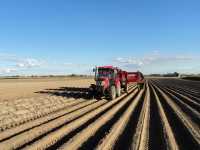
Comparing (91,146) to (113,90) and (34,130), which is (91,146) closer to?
(34,130)

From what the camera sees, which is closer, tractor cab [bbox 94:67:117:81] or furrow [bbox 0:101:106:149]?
furrow [bbox 0:101:106:149]

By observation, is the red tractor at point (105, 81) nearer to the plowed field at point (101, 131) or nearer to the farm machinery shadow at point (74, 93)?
the farm machinery shadow at point (74, 93)

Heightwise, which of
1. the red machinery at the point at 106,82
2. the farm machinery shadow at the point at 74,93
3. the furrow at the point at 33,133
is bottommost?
the furrow at the point at 33,133

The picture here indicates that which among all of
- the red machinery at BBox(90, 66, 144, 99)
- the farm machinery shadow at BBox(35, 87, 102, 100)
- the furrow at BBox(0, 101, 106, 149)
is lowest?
the furrow at BBox(0, 101, 106, 149)

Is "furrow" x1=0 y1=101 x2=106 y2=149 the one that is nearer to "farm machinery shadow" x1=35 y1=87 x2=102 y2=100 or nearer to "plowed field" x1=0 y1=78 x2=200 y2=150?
"plowed field" x1=0 y1=78 x2=200 y2=150

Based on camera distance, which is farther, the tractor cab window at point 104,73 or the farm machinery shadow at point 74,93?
the farm machinery shadow at point 74,93

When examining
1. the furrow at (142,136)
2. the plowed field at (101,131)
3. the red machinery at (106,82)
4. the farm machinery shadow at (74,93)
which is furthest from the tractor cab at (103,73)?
the furrow at (142,136)

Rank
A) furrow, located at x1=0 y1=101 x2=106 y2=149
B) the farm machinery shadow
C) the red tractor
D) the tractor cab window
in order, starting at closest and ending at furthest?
1. furrow, located at x1=0 y1=101 x2=106 y2=149
2. the red tractor
3. the tractor cab window
4. the farm machinery shadow

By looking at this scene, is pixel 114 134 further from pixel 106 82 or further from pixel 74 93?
pixel 74 93

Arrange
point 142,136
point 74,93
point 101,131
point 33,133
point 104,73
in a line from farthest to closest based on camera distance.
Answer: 1. point 74,93
2. point 104,73
3. point 101,131
4. point 33,133
5. point 142,136

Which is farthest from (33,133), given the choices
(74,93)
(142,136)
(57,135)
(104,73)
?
(74,93)

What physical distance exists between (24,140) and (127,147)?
Answer: 2.58m

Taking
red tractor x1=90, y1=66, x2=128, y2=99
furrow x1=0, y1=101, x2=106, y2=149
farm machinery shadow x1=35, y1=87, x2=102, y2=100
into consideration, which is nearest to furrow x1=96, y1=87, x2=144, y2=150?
furrow x1=0, y1=101, x2=106, y2=149

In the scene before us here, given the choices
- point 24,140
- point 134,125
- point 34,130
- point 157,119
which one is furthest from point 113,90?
point 24,140
